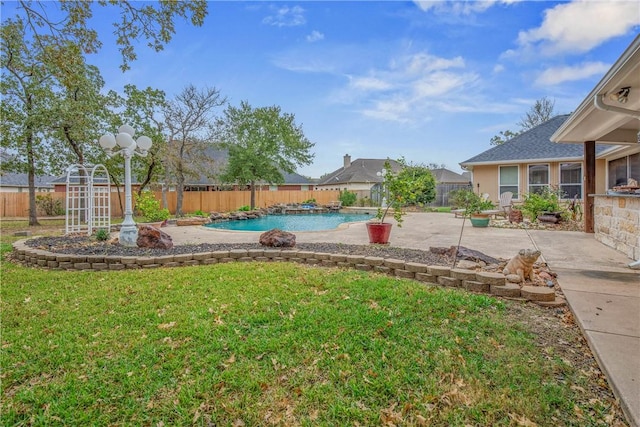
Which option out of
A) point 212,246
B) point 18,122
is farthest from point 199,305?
point 18,122

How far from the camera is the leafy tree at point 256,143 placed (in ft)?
64.8

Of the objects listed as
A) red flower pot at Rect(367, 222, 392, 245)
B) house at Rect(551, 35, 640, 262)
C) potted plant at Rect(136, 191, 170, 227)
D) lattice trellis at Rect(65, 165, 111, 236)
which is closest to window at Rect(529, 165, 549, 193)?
house at Rect(551, 35, 640, 262)

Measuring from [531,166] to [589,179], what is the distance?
24.5 feet

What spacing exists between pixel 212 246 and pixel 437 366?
5.09 meters

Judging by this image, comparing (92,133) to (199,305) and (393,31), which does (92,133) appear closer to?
(393,31)

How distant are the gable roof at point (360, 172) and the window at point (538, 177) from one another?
54.1ft

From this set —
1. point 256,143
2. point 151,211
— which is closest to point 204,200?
point 256,143

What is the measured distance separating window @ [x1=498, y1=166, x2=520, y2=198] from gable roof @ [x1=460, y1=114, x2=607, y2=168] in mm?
604

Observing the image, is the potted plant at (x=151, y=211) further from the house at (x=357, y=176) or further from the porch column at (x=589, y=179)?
the house at (x=357, y=176)

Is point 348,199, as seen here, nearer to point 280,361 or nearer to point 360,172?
point 360,172

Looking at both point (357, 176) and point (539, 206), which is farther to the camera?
point (357, 176)

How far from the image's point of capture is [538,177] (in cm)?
1461

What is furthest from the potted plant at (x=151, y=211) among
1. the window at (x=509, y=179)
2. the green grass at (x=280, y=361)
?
the window at (x=509, y=179)

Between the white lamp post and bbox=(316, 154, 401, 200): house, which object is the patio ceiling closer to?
the white lamp post
